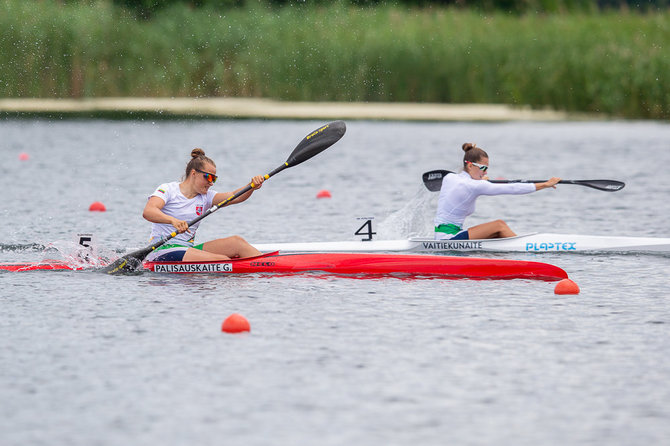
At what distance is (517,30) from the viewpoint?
35812 mm

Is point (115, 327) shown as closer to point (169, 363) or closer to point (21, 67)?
point (169, 363)

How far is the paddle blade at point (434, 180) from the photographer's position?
46.3 ft

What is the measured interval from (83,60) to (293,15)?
23.3 ft

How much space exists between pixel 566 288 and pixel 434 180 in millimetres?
3562

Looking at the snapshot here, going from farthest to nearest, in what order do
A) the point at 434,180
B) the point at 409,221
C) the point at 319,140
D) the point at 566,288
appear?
the point at 409,221 < the point at 434,180 < the point at 319,140 < the point at 566,288

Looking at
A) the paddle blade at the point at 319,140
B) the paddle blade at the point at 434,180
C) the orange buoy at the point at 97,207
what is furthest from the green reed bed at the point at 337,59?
the paddle blade at the point at 319,140

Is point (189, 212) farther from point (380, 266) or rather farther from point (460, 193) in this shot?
point (460, 193)

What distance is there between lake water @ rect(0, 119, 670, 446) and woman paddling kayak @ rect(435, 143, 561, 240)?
1.20 feet

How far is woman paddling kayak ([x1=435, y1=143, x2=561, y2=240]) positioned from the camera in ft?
43.5

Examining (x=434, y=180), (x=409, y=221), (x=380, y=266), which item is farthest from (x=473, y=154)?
(x=380, y=266)

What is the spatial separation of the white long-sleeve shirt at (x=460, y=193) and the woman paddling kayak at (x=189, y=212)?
8.95ft

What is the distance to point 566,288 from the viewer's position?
431 inches

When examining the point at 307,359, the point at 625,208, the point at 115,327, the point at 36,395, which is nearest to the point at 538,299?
the point at 307,359

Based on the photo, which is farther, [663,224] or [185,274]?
[663,224]
